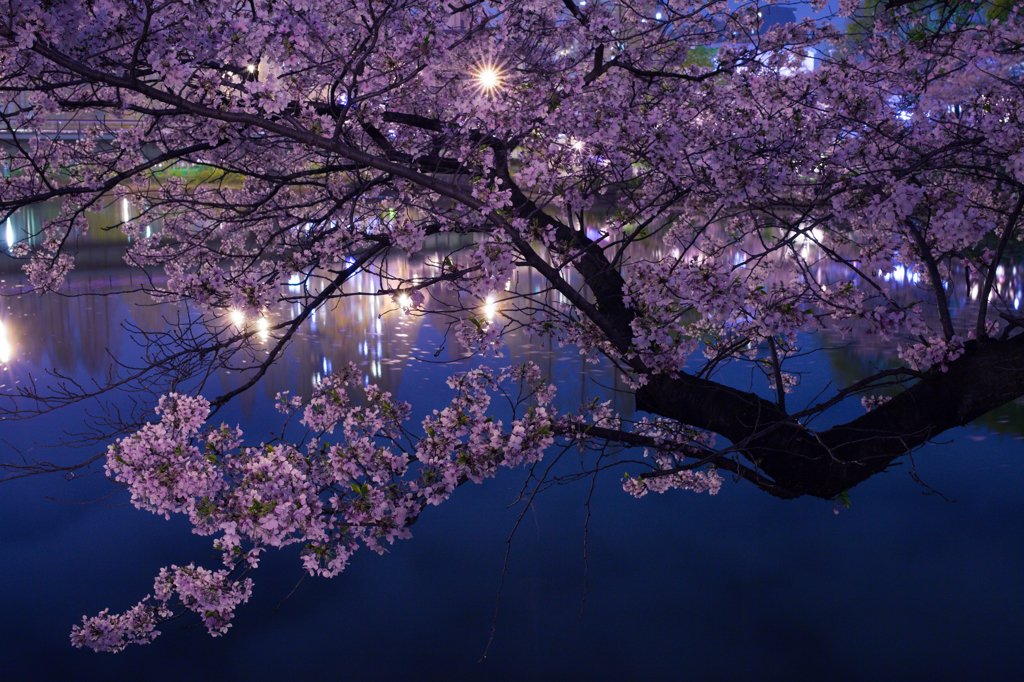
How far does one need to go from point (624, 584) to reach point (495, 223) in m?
7.35

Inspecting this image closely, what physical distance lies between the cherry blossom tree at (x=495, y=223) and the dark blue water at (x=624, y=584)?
2.74 meters

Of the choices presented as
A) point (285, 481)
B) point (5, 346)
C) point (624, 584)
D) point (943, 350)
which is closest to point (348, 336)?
point (5, 346)

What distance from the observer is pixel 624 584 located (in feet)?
33.7

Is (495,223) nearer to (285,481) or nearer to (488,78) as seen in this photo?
(285,481)

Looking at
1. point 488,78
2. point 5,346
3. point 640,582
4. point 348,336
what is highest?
point 488,78

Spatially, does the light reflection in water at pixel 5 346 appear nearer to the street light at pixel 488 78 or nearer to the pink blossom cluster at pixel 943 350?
the street light at pixel 488 78

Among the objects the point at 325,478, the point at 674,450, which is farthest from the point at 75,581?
the point at 674,450

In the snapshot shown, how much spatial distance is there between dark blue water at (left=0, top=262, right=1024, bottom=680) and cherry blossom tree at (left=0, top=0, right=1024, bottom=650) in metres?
2.74

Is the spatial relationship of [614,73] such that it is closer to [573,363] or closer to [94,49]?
[94,49]

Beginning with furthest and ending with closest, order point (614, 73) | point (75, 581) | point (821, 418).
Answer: point (821, 418) < point (75, 581) < point (614, 73)

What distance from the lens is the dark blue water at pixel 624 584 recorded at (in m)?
8.73

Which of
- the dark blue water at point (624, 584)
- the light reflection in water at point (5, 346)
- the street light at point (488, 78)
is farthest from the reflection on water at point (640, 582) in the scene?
the light reflection in water at point (5, 346)

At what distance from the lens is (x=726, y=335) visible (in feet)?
23.0

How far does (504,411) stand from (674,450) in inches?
337
